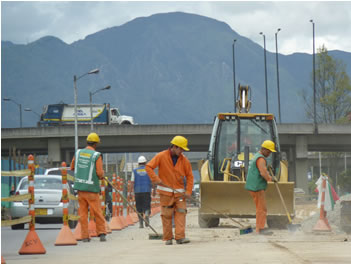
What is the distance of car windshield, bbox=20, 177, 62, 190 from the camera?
76.3 feet

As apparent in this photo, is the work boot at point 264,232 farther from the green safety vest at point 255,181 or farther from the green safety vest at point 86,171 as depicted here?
the green safety vest at point 86,171

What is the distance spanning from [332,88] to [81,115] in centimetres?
2747

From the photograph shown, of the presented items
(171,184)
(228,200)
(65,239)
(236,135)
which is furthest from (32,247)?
(236,135)

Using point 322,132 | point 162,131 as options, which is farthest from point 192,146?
point 322,132

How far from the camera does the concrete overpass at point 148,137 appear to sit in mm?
68000

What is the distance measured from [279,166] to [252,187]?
5.36 metres

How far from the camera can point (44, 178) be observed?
23641 mm

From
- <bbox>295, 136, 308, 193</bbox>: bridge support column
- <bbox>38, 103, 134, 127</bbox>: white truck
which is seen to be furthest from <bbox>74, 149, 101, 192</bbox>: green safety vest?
<bbox>38, 103, 134, 127</bbox>: white truck

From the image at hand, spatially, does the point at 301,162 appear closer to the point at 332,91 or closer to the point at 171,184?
the point at 332,91

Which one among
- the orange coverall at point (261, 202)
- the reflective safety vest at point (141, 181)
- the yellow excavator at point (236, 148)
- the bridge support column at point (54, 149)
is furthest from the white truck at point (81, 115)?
the orange coverall at point (261, 202)

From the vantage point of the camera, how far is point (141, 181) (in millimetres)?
23031

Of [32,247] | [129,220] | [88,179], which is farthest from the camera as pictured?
[129,220]

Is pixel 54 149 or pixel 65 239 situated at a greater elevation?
pixel 54 149

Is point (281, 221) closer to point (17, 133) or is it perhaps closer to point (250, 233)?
point (250, 233)
